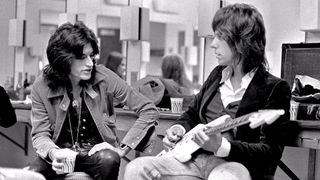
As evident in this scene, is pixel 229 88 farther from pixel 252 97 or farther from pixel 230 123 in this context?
pixel 230 123

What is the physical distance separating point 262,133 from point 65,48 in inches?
42.4

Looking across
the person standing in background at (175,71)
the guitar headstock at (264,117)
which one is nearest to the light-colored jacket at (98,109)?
the guitar headstock at (264,117)

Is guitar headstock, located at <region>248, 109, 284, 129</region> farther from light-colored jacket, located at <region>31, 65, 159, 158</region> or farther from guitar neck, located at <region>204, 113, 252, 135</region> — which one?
light-colored jacket, located at <region>31, 65, 159, 158</region>

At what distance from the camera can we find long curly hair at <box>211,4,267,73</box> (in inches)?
98.0

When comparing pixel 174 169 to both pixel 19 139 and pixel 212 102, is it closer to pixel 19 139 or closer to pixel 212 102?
pixel 212 102

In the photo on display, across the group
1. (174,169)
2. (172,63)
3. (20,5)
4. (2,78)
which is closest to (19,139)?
(2,78)

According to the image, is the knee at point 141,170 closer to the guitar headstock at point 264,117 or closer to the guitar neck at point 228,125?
the guitar neck at point 228,125

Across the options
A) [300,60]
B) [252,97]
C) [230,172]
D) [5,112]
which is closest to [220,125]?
[230,172]

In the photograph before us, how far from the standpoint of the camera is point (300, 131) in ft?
8.43

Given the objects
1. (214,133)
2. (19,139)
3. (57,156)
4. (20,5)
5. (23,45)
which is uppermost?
(20,5)

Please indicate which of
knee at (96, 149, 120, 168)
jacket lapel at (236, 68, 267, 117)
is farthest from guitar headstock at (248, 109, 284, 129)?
knee at (96, 149, 120, 168)

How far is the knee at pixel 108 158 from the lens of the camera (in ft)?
8.45

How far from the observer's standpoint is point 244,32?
249cm

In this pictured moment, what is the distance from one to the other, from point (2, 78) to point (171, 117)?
3140 mm
